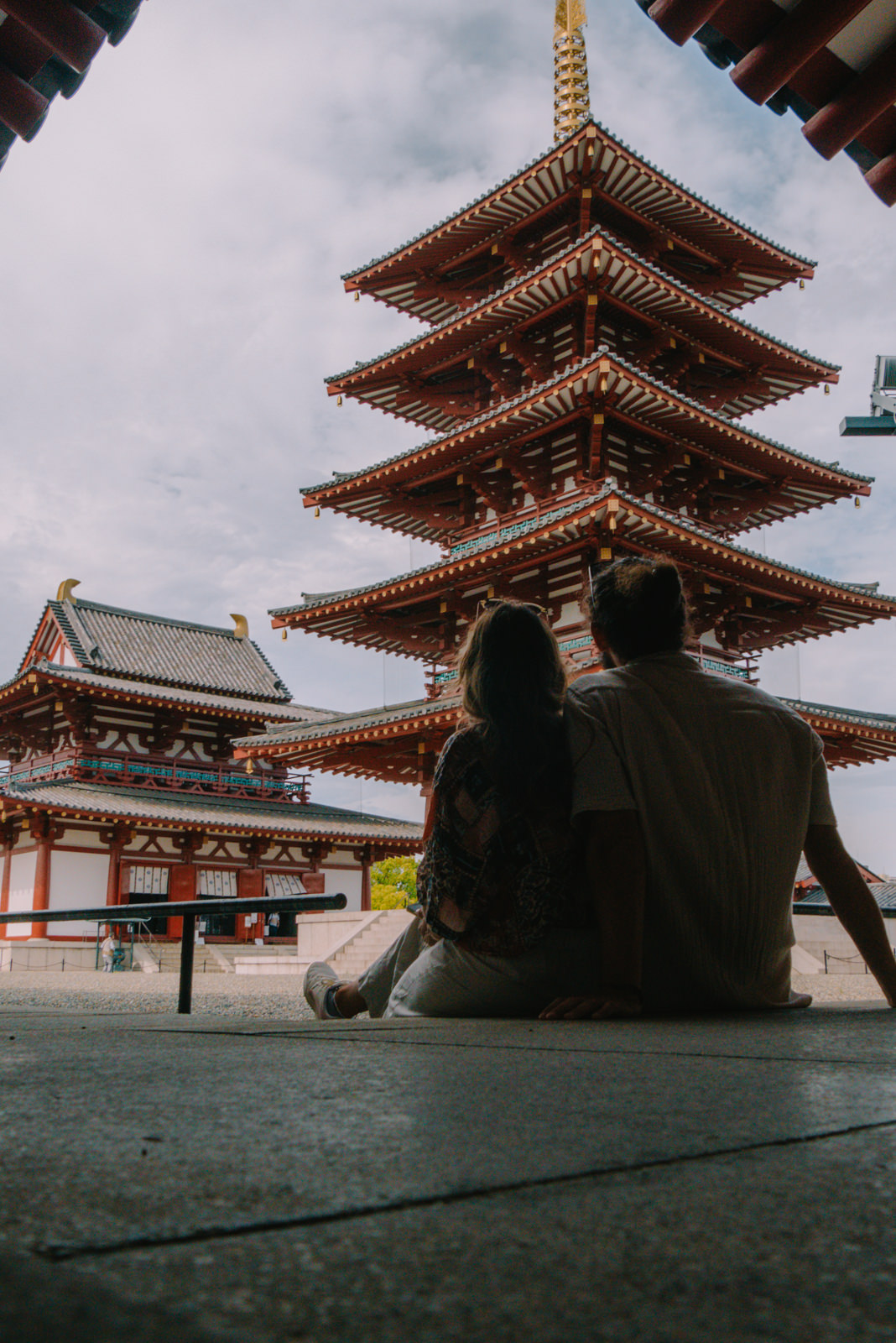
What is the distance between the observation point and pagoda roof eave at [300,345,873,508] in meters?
11.9

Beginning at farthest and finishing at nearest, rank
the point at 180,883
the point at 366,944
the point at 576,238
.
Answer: the point at 180,883, the point at 576,238, the point at 366,944

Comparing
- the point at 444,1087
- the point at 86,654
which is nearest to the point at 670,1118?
the point at 444,1087

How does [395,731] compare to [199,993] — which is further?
[395,731]

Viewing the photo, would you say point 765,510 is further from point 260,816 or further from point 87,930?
point 87,930

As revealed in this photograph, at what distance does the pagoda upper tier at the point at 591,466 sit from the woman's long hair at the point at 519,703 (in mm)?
9948

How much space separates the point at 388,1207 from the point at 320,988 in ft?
8.25

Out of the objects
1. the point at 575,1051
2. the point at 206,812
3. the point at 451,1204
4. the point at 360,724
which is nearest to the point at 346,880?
the point at 206,812

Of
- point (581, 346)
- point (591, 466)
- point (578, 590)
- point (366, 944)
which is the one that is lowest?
point (366, 944)

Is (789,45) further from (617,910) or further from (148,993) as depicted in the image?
(148,993)

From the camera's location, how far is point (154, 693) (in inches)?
882

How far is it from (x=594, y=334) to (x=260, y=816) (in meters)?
13.5

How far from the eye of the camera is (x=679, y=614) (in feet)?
8.65

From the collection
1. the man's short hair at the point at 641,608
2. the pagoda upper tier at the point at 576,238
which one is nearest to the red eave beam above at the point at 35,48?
the man's short hair at the point at 641,608

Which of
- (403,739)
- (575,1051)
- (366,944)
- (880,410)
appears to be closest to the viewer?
(575,1051)
